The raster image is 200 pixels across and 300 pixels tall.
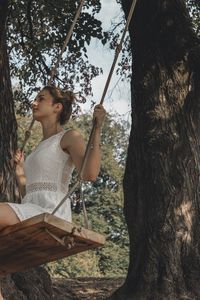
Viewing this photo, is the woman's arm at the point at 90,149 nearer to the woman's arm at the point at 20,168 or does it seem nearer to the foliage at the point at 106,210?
the woman's arm at the point at 20,168

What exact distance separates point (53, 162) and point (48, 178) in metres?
0.11

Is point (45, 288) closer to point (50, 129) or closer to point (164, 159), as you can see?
point (164, 159)

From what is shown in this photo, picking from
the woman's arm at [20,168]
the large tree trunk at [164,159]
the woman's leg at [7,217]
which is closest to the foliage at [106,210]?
the large tree trunk at [164,159]

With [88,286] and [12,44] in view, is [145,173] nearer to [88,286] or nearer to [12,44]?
[88,286]

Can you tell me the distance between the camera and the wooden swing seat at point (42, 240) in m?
3.18

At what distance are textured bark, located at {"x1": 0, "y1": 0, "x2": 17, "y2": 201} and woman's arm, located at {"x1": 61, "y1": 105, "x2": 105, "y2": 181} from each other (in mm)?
2215

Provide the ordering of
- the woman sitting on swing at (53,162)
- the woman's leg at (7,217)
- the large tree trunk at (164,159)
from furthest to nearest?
the large tree trunk at (164,159) → the woman sitting on swing at (53,162) → the woman's leg at (7,217)

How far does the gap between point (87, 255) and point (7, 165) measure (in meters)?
17.2

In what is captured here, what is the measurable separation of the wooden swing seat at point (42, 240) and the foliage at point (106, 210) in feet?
55.8

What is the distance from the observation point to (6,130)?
6.27 meters

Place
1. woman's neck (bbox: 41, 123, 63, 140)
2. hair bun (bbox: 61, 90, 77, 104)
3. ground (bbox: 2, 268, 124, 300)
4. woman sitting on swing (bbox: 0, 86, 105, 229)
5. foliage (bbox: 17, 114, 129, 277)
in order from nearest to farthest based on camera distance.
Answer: woman sitting on swing (bbox: 0, 86, 105, 229) → woman's neck (bbox: 41, 123, 63, 140) → hair bun (bbox: 61, 90, 77, 104) → ground (bbox: 2, 268, 124, 300) → foliage (bbox: 17, 114, 129, 277)

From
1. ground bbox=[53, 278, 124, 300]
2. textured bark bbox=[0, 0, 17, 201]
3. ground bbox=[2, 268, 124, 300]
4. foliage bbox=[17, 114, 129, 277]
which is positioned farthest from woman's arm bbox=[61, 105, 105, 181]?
foliage bbox=[17, 114, 129, 277]

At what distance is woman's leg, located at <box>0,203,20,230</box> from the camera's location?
337 cm

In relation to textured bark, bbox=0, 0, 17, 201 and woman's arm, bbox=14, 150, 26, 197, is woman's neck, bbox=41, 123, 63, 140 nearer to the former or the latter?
woman's arm, bbox=14, 150, 26, 197
